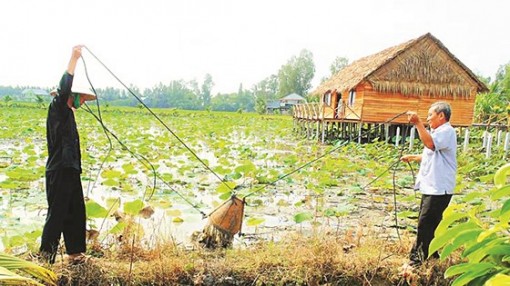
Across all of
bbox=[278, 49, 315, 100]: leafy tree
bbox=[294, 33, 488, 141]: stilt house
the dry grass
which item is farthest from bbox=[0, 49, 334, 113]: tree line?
the dry grass

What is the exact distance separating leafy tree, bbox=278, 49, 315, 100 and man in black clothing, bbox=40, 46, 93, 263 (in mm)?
58624

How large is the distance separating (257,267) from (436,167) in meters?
1.63

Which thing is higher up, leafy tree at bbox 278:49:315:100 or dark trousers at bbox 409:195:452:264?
leafy tree at bbox 278:49:315:100

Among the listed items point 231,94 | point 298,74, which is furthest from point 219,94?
point 298,74

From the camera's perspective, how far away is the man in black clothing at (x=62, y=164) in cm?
274

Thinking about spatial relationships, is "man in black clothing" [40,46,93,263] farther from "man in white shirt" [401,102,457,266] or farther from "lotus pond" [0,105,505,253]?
"man in white shirt" [401,102,457,266]

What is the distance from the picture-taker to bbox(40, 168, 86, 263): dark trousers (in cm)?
284

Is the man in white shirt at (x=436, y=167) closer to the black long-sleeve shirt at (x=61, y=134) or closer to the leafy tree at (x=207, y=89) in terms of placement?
the black long-sleeve shirt at (x=61, y=134)

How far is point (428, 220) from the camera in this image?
3.15m

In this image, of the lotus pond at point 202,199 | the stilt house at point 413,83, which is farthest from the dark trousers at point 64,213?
the stilt house at point 413,83

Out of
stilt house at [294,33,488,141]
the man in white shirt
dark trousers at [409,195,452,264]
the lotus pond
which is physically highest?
stilt house at [294,33,488,141]

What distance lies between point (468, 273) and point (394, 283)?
6.61 ft

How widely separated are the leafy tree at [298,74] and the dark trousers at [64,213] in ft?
192

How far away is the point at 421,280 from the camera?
3.22m
